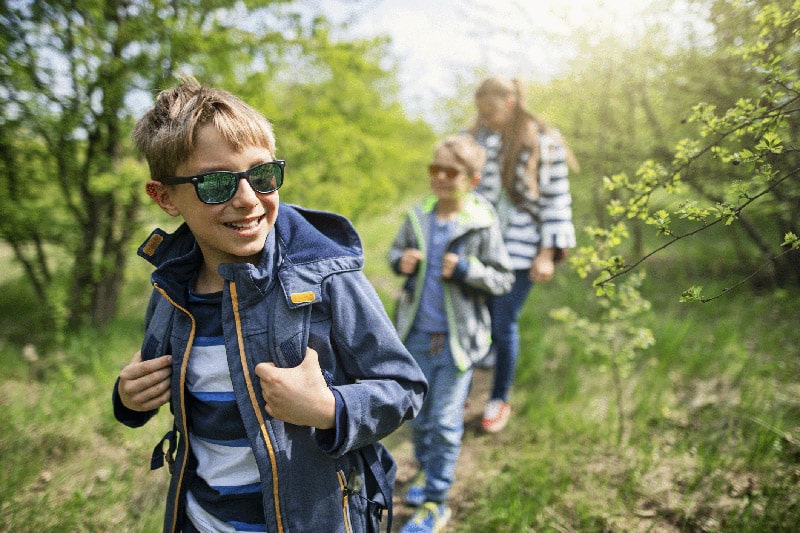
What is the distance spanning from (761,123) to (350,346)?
4.52 feet

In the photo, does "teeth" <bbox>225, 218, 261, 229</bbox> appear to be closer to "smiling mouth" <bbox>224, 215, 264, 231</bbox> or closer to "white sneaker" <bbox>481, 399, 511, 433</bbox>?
"smiling mouth" <bbox>224, 215, 264, 231</bbox>

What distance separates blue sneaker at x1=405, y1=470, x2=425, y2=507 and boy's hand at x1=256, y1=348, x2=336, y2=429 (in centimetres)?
168

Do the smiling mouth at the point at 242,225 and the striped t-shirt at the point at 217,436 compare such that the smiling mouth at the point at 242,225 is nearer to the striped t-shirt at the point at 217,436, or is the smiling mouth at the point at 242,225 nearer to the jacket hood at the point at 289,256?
the jacket hood at the point at 289,256

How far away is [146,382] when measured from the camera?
130cm

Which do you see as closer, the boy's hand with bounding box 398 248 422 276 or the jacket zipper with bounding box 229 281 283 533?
the jacket zipper with bounding box 229 281 283 533


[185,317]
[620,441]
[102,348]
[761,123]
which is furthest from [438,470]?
[102,348]

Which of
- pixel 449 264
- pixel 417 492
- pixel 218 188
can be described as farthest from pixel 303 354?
pixel 417 492

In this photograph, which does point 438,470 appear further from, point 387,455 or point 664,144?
point 664,144

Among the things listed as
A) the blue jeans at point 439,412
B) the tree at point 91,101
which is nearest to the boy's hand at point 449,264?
the blue jeans at point 439,412

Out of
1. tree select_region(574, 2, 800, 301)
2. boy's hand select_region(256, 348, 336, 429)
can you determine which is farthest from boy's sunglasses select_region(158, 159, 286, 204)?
tree select_region(574, 2, 800, 301)

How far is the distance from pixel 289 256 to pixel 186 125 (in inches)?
15.8

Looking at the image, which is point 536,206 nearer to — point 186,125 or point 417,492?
point 417,492

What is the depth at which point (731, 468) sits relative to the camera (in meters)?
2.55

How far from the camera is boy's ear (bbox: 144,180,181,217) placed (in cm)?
135
